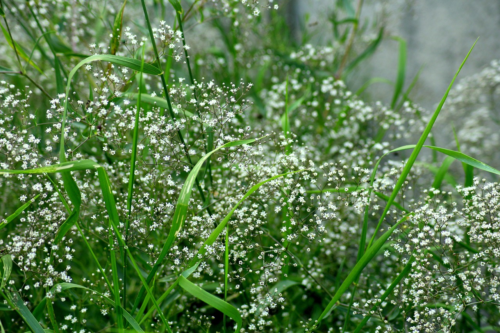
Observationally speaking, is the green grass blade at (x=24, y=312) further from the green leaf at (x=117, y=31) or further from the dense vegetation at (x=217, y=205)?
the green leaf at (x=117, y=31)

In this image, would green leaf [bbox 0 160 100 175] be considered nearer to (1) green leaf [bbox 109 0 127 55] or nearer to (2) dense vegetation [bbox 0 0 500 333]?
(2) dense vegetation [bbox 0 0 500 333]

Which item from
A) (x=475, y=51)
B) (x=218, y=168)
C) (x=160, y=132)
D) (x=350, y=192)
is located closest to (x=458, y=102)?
(x=475, y=51)

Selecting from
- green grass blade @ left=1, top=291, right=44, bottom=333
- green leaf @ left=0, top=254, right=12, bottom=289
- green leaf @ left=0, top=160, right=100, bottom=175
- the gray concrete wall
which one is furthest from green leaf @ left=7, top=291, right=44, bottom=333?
the gray concrete wall

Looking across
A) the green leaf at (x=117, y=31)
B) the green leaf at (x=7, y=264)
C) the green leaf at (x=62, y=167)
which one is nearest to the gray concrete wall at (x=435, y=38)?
the green leaf at (x=117, y=31)

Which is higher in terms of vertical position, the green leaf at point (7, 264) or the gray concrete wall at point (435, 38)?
the gray concrete wall at point (435, 38)

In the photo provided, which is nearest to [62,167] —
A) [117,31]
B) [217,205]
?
[217,205]

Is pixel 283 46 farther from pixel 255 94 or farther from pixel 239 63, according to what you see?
pixel 255 94

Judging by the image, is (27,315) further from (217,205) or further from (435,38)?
(435,38)

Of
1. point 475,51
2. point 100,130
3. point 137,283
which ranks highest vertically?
point 475,51
